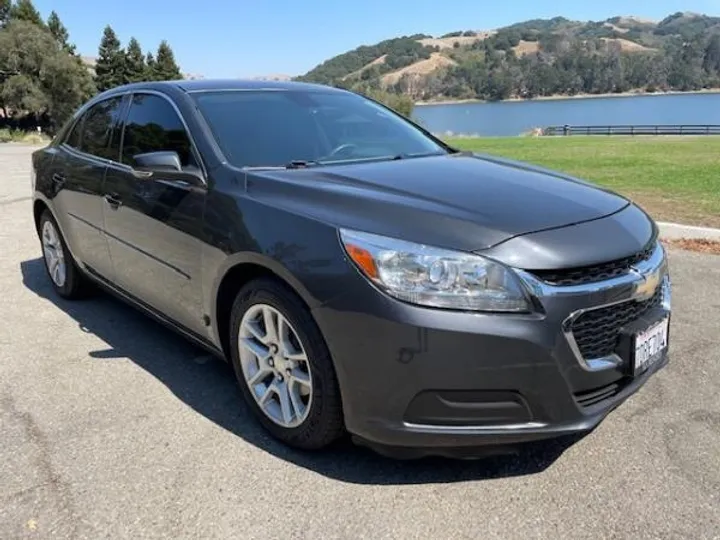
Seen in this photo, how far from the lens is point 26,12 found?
Result: 6028 cm

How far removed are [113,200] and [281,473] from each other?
2161 millimetres

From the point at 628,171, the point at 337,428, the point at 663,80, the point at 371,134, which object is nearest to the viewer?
the point at 337,428

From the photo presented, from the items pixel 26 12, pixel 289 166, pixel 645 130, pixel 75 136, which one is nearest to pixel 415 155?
pixel 289 166

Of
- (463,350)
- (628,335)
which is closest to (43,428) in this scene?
(463,350)

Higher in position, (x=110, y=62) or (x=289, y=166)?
(x=110, y=62)

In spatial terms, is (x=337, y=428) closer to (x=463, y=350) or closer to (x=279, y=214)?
(x=463, y=350)

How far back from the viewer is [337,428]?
2717 millimetres

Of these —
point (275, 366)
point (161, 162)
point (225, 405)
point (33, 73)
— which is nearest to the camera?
point (275, 366)

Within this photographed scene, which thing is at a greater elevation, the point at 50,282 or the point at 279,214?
the point at 279,214

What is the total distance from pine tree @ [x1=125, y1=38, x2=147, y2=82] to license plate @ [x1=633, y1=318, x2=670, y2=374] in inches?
3252

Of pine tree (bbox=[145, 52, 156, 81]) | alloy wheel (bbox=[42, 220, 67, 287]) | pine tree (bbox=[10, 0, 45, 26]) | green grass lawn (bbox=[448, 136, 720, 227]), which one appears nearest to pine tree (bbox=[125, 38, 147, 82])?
pine tree (bbox=[145, 52, 156, 81])

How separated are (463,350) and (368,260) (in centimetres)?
48

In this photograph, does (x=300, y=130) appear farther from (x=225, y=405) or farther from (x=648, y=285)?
(x=648, y=285)

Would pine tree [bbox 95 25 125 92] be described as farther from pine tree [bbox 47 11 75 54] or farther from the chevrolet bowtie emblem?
the chevrolet bowtie emblem
